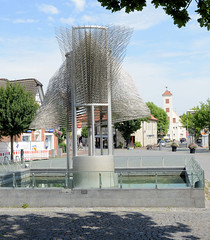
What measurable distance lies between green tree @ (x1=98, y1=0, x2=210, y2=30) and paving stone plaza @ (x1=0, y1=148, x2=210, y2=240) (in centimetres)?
469

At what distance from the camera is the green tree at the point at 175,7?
6250mm

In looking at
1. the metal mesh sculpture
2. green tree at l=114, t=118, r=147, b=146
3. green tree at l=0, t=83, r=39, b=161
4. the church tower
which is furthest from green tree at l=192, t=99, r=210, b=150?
the church tower

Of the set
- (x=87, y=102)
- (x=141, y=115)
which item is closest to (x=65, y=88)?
(x=87, y=102)

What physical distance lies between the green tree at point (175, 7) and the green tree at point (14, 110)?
25466mm

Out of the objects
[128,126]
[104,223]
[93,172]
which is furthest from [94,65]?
[128,126]

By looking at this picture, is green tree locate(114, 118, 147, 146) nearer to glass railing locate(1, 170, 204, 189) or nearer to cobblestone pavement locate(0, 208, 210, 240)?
glass railing locate(1, 170, 204, 189)

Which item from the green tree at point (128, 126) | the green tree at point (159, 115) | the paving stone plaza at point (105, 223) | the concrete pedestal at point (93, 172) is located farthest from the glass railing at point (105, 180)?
the green tree at point (159, 115)

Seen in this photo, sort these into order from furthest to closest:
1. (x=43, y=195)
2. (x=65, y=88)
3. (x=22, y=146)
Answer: (x=22, y=146), (x=65, y=88), (x=43, y=195)

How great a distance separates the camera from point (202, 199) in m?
11.6

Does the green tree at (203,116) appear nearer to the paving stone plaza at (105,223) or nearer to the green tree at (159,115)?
the paving stone plaza at (105,223)

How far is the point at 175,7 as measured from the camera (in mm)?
6504

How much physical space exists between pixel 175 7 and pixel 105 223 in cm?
588

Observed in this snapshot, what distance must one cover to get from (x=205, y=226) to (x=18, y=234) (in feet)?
15.3

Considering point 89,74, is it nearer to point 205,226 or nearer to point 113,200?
point 113,200
